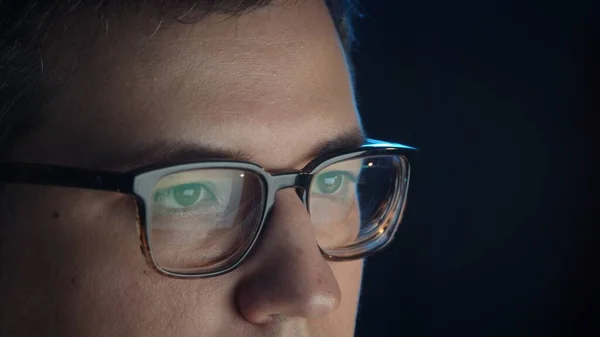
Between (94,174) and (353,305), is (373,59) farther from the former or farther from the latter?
(94,174)

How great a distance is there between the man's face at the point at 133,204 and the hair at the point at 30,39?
19 mm

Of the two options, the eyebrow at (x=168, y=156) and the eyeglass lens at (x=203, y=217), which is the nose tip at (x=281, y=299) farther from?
the eyebrow at (x=168, y=156)

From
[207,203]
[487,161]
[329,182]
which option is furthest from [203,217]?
[487,161]

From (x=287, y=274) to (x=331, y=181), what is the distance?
0.27 metres

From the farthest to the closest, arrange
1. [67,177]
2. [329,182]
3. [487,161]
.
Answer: [487,161]
[329,182]
[67,177]

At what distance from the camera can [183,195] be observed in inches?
33.7

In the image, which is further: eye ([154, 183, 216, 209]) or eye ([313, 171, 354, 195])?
eye ([313, 171, 354, 195])

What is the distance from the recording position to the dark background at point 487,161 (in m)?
1.64

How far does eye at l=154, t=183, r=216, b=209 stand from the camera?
844 mm

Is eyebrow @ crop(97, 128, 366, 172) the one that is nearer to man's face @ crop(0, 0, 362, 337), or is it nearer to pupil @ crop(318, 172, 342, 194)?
man's face @ crop(0, 0, 362, 337)

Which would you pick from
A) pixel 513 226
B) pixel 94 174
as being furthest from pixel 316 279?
pixel 513 226

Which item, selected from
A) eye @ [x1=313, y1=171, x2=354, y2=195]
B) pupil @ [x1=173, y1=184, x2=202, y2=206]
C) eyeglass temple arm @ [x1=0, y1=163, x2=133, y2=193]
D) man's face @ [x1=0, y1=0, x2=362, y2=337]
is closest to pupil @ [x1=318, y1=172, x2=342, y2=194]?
eye @ [x1=313, y1=171, x2=354, y2=195]

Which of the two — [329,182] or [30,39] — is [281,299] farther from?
[30,39]

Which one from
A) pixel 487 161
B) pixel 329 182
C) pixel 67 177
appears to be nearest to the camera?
pixel 67 177
